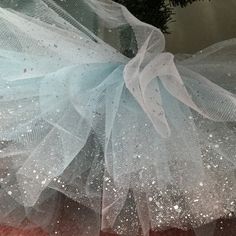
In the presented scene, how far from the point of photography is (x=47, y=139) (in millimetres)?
405

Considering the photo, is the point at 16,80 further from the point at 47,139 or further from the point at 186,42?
the point at 186,42

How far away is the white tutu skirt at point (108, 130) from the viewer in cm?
40

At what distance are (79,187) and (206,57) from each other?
147 millimetres

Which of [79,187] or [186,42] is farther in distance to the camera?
[186,42]

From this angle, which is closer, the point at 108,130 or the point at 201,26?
the point at 108,130

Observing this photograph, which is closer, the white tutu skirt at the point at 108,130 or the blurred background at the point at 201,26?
the white tutu skirt at the point at 108,130

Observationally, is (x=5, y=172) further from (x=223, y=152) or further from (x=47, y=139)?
(x=223, y=152)

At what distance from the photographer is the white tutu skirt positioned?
0.40 meters

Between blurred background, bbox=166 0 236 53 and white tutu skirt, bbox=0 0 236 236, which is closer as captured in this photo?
white tutu skirt, bbox=0 0 236 236

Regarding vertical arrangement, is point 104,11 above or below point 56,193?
above

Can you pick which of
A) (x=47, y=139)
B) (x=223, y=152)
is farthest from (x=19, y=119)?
(x=223, y=152)

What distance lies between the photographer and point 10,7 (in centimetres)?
43

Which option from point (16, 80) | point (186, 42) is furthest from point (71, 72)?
point (186, 42)

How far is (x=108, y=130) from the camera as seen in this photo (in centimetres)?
40
